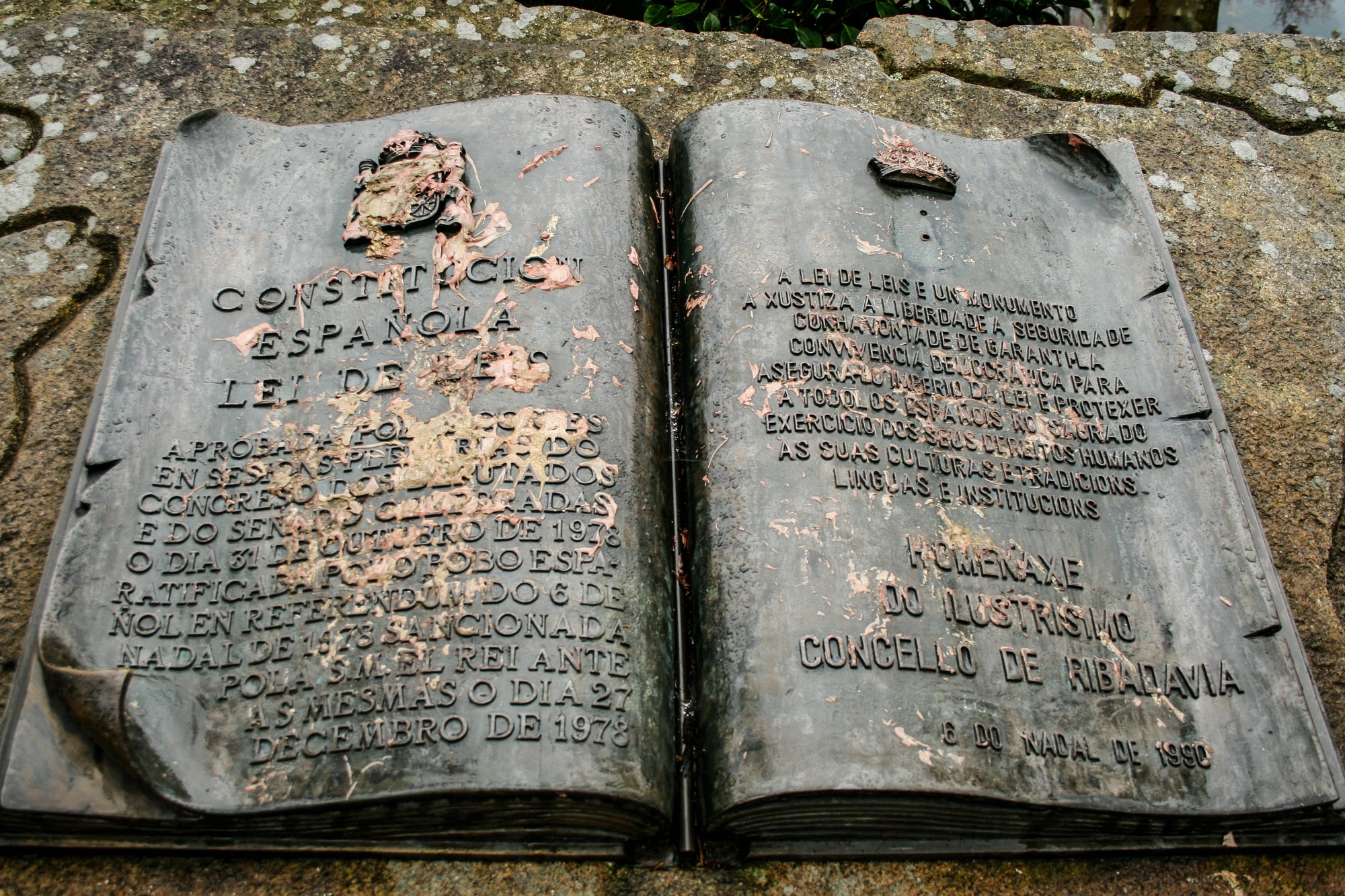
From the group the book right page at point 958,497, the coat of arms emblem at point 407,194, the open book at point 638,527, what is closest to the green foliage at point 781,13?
the book right page at point 958,497

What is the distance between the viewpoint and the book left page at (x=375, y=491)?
5.66 ft

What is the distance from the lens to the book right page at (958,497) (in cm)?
181

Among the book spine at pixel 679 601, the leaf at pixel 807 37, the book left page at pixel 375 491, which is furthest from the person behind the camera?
the leaf at pixel 807 37

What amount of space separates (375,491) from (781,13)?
8.68 feet

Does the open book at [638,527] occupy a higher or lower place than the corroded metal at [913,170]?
lower

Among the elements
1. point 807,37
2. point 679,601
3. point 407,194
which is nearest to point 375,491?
point 679,601

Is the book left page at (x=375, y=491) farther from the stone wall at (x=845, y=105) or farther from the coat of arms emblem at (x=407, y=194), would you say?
the stone wall at (x=845, y=105)

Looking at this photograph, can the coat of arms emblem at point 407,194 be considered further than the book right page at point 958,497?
Yes

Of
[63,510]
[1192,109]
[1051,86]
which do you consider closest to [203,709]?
[63,510]

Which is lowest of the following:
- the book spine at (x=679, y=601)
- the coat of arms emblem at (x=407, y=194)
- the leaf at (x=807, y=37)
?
the book spine at (x=679, y=601)

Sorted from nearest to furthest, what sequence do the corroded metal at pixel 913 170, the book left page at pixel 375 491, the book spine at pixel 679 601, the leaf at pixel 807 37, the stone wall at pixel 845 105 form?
the book left page at pixel 375 491
the book spine at pixel 679 601
the stone wall at pixel 845 105
the corroded metal at pixel 913 170
the leaf at pixel 807 37

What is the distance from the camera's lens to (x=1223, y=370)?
2.67 metres

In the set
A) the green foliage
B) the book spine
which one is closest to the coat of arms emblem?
the book spine

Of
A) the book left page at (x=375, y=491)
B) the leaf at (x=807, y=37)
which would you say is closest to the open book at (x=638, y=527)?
the book left page at (x=375, y=491)
